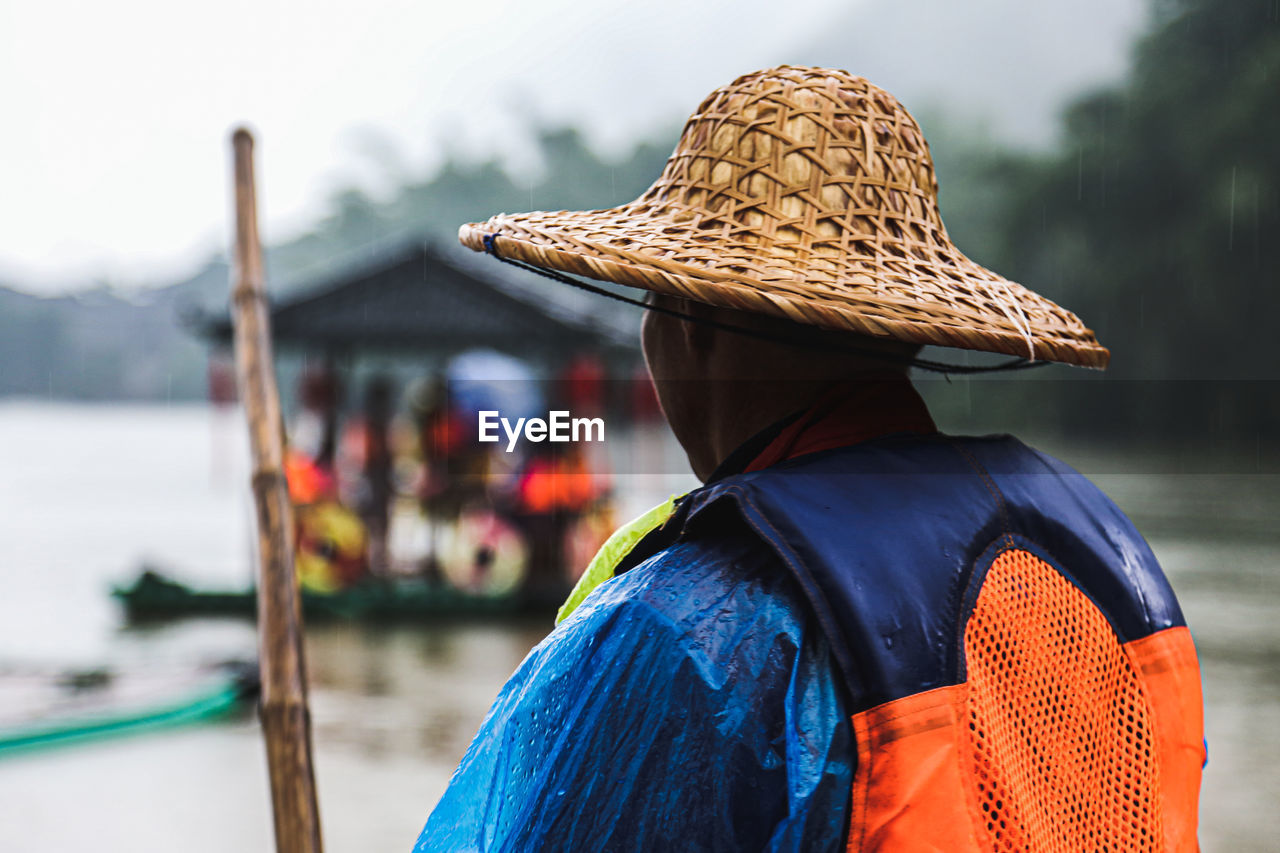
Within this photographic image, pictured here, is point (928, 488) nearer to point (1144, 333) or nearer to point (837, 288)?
point (837, 288)

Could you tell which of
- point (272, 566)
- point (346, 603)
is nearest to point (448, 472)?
point (346, 603)

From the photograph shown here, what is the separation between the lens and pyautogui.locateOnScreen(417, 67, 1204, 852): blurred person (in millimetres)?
919

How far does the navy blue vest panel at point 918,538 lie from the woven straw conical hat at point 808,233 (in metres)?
0.12

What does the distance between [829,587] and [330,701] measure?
501cm

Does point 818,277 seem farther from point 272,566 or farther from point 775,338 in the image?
point 272,566

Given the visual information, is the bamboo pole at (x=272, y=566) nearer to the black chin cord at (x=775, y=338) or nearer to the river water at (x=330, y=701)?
the river water at (x=330, y=701)

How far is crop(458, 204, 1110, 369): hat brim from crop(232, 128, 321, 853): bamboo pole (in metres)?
0.57

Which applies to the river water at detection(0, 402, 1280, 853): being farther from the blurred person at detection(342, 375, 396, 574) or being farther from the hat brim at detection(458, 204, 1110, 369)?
the hat brim at detection(458, 204, 1110, 369)

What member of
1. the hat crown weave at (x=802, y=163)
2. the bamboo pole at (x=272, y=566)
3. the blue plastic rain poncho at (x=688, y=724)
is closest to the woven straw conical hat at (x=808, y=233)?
the hat crown weave at (x=802, y=163)

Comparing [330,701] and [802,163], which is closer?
[802,163]

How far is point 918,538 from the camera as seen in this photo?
1.01 m

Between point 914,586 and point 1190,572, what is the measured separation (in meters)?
10.2

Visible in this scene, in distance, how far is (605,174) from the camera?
53.4 m

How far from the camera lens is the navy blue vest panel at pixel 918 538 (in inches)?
Result: 36.8
